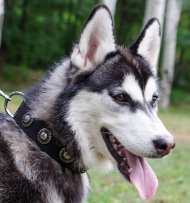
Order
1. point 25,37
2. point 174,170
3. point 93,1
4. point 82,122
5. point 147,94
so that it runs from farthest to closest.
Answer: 1. point 93,1
2. point 25,37
3. point 174,170
4. point 147,94
5. point 82,122

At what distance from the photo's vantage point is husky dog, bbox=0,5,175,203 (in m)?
2.28

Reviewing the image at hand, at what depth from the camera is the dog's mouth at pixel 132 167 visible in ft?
7.97

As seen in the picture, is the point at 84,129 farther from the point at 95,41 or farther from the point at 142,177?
Answer: the point at 95,41

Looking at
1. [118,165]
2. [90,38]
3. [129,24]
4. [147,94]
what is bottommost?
[129,24]

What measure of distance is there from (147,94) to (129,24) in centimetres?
2738

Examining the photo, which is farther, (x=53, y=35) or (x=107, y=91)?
(x=53, y=35)

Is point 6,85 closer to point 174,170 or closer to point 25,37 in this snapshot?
point 25,37

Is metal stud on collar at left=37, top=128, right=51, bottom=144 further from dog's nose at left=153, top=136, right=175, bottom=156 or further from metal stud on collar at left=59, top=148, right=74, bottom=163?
dog's nose at left=153, top=136, right=175, bottom=156

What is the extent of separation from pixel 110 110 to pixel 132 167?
0.52 m

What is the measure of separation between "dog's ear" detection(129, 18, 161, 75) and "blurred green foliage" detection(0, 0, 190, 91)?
661 inches

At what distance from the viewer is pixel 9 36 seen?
20078 millimetres

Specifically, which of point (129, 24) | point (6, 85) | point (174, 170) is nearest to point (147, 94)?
point (174, 170)

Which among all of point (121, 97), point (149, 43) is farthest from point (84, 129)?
point (149, 43)

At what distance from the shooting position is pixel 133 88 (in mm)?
2518
